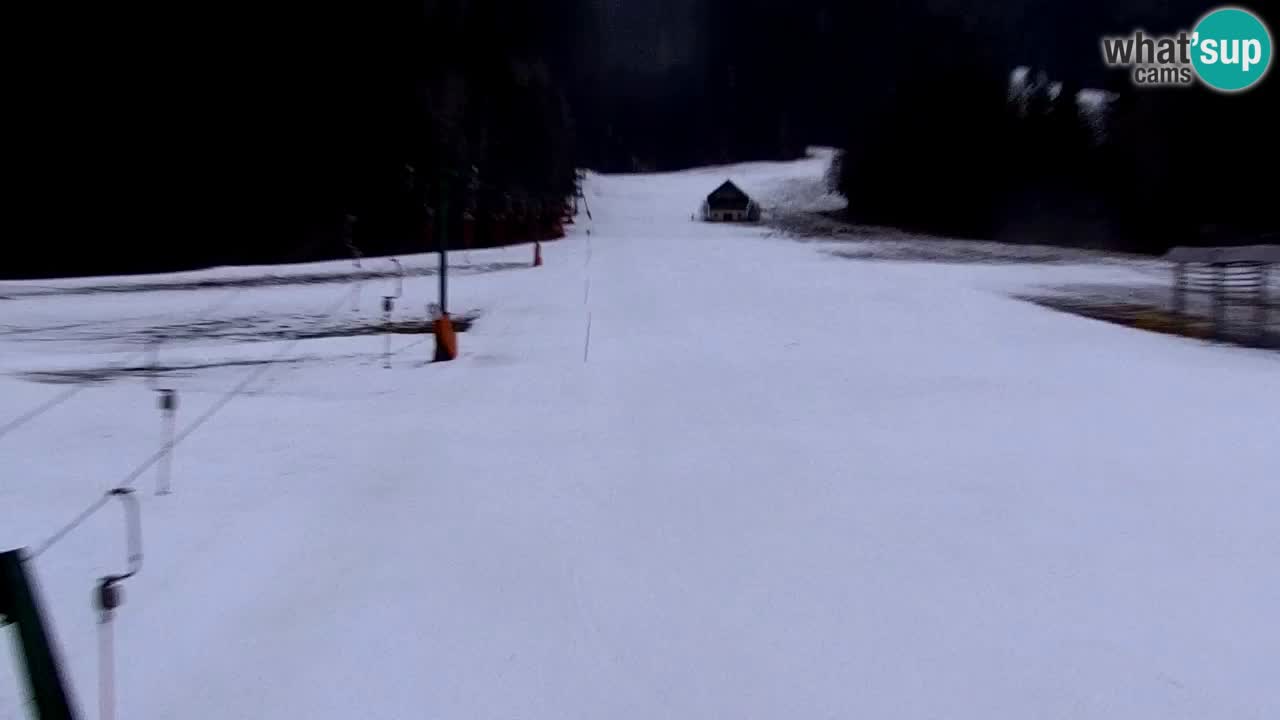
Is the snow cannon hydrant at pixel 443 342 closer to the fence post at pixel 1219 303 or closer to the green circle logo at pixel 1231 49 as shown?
the fence post at pixel 1219 303

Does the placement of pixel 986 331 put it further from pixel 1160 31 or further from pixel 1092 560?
pixel 1160 31

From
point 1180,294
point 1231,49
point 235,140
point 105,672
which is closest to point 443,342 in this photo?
point 105,672

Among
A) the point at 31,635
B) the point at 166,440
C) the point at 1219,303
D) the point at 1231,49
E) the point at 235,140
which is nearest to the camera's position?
the point at 31,635

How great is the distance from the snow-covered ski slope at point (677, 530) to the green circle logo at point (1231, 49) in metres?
31.6

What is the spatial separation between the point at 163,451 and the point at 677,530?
4.43 metres

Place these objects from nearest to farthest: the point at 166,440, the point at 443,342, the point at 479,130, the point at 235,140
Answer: the point at 166,440, the point at 443,342, the point at 235,140, the point at 479,130

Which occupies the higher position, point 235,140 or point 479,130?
point 479,130

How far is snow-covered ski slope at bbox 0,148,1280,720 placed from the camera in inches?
203

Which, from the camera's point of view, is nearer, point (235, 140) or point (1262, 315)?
point (1262, 315)

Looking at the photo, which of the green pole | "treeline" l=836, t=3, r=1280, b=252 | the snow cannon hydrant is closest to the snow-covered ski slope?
the snow cannon hydrant

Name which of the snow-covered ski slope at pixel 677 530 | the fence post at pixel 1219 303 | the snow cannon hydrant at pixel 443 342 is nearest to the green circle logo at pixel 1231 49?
the fence post at pixel 1219 303

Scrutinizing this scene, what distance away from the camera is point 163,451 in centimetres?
940

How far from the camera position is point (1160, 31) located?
167 feet

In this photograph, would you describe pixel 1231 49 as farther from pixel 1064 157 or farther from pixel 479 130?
pixel 479 130
